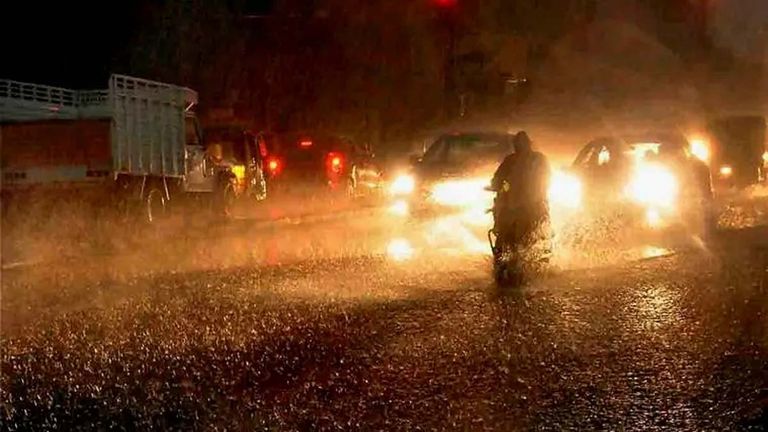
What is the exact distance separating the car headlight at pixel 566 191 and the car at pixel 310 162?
28.0 ft

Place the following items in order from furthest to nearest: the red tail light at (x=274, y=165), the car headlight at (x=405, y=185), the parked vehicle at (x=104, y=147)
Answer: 1. the red tail light at (x=274, y=165)
2. the car headlight at (x=405, y=185)
3. the parked vehicle at (x=104, y=147)

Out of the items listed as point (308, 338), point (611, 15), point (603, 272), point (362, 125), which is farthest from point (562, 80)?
point (308, 338)

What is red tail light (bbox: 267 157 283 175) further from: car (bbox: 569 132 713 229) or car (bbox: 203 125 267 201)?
car (bbox: 569 132 713 229)

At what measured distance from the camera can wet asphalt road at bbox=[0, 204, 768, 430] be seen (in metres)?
7.10

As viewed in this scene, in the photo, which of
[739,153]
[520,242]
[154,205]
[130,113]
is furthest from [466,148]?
[739,153]

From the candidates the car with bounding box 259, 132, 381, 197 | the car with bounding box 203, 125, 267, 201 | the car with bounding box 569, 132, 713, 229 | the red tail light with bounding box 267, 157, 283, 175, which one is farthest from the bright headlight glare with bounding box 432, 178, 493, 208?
the car with bounding box 259, 132, 381, 197

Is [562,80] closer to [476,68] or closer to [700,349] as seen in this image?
[476,68]

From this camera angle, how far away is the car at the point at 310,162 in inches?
1116

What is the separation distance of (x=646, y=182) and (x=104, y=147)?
384 inches

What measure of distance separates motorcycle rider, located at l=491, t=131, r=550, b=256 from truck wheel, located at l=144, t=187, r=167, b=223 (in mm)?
8300

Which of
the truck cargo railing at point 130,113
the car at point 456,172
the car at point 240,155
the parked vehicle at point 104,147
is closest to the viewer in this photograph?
the parked vehicle at point 104,147

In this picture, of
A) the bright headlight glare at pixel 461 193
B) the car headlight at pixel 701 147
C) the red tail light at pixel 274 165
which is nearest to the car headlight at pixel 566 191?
the bright headlight glare at pixel 461 193

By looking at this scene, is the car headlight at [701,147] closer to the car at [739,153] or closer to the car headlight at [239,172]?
the car at [739,153]

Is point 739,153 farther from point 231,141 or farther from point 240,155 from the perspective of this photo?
point 231,141
